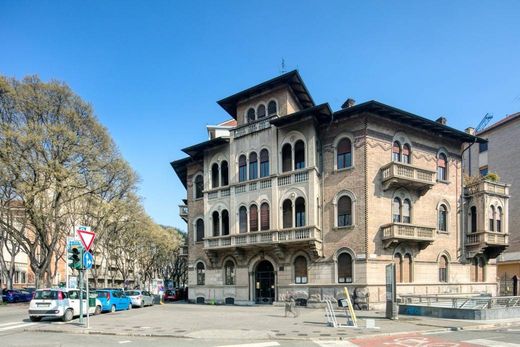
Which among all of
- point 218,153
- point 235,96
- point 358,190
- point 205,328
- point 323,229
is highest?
point 235,96

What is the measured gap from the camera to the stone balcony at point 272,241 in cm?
2897

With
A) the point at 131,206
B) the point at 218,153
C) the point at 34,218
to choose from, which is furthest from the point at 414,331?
the point at 131,206

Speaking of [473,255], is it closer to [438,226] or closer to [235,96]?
[438,226]

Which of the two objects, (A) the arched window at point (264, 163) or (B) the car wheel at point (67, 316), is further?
(A) the arched window at point (264, 163)

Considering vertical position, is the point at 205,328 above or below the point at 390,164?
below

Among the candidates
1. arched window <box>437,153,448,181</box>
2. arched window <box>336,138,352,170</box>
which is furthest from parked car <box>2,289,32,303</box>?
arched window <box>437,153,448,181</box>

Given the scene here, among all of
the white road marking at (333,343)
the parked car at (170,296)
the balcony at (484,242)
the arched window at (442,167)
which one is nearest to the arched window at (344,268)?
the arched window at (442,167)

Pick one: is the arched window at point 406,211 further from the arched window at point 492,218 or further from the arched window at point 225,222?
the arched window at point 225,222

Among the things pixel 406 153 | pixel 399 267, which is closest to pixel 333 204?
pixel 399 267

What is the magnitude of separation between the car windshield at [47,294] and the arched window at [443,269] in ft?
82.8

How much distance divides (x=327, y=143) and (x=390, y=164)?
468cm

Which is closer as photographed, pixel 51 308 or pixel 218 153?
pixel 51 308

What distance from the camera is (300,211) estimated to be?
3034 centimetres

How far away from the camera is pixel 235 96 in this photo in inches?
1358
